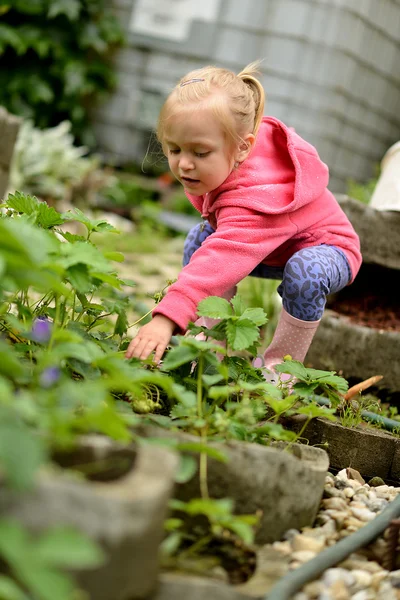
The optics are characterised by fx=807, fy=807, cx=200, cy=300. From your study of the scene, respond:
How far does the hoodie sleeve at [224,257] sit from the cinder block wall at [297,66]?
476 centimetres

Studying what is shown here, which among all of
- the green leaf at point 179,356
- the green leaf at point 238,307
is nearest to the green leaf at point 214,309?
the green leaf at point 238,307

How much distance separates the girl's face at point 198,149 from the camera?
6.40 feet

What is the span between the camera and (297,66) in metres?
6.59

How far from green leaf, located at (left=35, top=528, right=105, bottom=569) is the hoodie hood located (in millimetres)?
1328

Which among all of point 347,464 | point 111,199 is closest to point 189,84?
point 347,464

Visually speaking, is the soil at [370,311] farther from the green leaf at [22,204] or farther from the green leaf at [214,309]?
the green leaf at [22,204]

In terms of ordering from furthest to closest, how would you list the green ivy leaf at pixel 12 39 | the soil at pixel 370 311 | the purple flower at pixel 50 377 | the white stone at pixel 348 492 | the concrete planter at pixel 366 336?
the green ivy leaf at pixel 12 39
the soil at pixel 370 311
the concrete planter at pixel 366 336
the white stone at pixel 348 492
the purple flower at pixel 50 377

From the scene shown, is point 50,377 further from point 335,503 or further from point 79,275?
point 335,503

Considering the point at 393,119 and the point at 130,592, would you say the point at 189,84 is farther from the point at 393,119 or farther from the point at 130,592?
the point at 393,119

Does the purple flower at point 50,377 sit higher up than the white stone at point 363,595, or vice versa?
the purple flower at point 50,377

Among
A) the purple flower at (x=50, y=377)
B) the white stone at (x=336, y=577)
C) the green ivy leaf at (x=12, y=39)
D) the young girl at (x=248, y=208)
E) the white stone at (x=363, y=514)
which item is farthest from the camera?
the green ivy leaf at (x=12, y=39)

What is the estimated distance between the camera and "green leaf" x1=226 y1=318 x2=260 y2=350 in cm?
154

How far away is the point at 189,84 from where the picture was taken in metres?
2.04

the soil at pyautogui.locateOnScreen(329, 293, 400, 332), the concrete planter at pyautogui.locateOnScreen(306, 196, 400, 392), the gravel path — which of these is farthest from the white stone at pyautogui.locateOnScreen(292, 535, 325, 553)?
the soil at pyautogui.locateOnScreen(329, 293, 400, 332)
